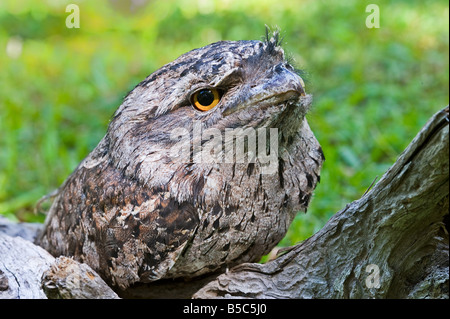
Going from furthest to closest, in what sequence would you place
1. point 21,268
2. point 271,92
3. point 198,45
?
point 198,45
point 21,268
point 271,92

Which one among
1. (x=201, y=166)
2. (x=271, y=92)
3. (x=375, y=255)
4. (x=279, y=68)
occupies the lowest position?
(x=375, y=255)

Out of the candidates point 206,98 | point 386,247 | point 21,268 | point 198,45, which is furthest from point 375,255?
point 198,45

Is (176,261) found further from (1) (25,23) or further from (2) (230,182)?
(1) (25,23)

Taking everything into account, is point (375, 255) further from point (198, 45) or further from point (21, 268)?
point (198, 45)

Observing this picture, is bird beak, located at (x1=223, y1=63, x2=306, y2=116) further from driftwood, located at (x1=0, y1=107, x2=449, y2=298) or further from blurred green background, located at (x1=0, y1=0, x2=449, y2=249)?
blurred green background, located at (x1=0, y1=0, x2=449, y2=249)

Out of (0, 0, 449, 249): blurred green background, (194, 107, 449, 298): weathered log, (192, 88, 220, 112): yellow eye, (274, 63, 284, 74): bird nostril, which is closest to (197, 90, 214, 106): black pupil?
(192, 88, 220, 112): yellow eye

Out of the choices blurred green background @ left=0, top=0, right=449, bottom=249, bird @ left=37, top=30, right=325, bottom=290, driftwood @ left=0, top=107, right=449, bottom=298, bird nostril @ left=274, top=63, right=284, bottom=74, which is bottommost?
driftwood @ left=0, top=107, right=449, bottom=298

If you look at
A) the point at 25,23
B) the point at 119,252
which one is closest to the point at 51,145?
the point at 119,252
